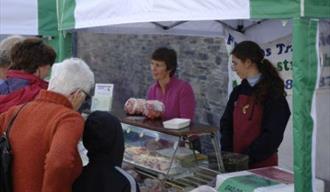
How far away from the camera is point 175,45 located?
736cm

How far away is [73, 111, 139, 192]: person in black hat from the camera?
1903mm

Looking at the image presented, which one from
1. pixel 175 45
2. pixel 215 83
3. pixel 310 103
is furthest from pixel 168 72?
pixel 175 45

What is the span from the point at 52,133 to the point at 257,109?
4.93ft

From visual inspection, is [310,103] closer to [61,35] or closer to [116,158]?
[116,158]

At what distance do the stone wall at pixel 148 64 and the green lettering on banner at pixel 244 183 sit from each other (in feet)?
7.46

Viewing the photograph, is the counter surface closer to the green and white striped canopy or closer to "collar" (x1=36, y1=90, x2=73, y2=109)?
the green and white striped canopy

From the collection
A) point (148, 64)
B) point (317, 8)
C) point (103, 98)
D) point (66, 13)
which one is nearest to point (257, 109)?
point (317, 8)

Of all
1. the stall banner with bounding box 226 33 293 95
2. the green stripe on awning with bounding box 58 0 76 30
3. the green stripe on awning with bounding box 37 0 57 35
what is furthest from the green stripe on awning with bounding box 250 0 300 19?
the green stripe on awning with bounding box 37 0 57 35

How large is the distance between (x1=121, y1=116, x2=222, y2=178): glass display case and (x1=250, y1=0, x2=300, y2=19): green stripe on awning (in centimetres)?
81

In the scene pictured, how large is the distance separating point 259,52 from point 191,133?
781mm

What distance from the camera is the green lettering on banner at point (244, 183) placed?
250 centimetres

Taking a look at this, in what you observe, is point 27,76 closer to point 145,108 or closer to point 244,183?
point 145,108

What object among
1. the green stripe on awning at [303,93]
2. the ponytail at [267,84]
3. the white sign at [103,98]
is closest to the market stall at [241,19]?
the green stripe on awning at [303,93]

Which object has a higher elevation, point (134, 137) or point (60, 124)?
point (60, 124)
